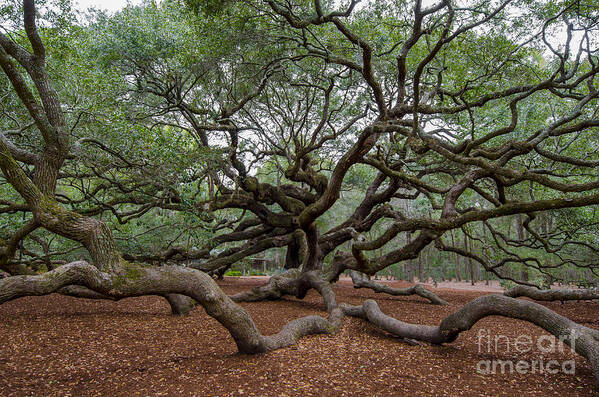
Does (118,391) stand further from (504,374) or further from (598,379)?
(598,379)

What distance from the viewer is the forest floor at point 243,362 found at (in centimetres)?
261

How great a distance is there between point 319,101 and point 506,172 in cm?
673

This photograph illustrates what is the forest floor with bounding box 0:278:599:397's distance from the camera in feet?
8.56

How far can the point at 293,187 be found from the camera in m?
10.2

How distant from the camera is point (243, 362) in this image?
10.4 ft

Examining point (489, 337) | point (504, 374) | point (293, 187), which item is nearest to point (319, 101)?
point (293, 187)

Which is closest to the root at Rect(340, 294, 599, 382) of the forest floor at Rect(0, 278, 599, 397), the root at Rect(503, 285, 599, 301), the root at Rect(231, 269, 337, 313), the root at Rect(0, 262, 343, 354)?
the forest floor at Rect(0, 278, 599, 397)

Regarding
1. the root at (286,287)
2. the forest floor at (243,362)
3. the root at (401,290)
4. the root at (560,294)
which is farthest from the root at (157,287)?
the root at (401,290)

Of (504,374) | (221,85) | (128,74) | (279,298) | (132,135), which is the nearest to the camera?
(504,374)

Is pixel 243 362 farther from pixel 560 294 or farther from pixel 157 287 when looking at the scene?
pixel 560 294

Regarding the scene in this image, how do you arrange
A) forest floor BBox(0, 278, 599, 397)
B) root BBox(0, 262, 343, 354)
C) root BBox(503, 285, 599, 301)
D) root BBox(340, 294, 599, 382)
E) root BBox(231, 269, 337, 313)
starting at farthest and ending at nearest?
1. root BBox(231, 269, 337, 313)
2. root BBox(503, 285, 599, 301)
3. root BBox(340, 294, 599, 382)
4. forest floor BBox(0, 278, 599, 397)
5. root BBox(0, 262, 343, 354)

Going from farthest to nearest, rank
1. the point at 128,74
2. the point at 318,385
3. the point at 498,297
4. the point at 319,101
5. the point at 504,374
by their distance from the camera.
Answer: the point at 319,101 → the point at 128,74 → the point at 498,297 → the point at 504,374 → the point at 318,385

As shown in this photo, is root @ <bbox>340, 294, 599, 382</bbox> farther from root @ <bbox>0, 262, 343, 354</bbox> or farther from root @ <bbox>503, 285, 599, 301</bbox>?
root @ <bbox>503, 285, 599, 301</bbox>

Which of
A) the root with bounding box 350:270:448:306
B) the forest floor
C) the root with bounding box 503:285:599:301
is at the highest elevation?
the root with bounding box 503:285:599:301
